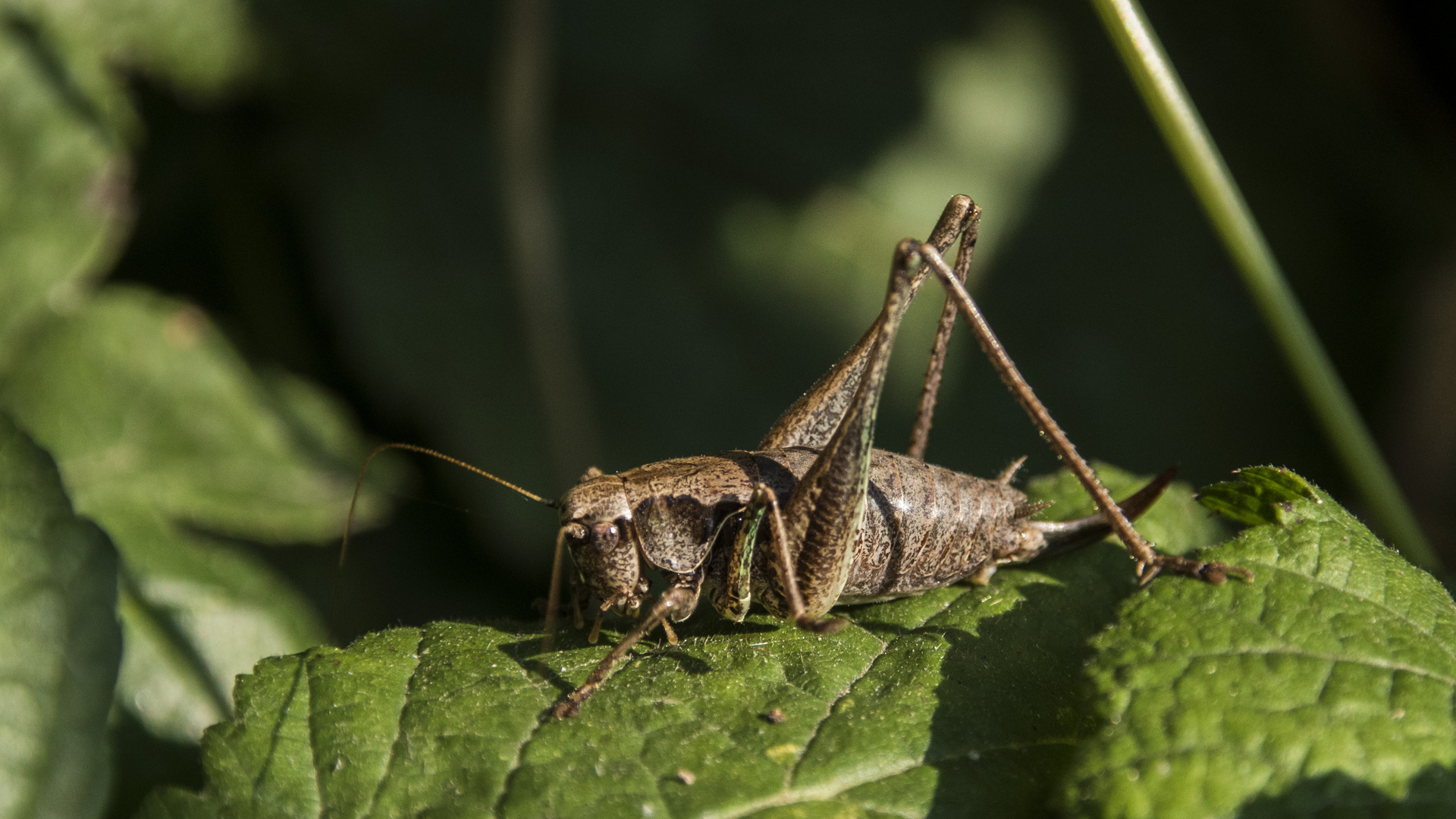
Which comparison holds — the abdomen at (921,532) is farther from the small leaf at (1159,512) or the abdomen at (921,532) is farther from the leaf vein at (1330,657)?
the leaf vein at (1330,657)

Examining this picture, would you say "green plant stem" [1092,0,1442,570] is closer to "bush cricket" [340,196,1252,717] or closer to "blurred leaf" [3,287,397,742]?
"bush cricket" [340,196,1252,717]

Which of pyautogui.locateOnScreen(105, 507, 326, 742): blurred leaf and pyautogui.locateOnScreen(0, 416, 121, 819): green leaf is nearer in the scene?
pyautogui.locateOnScreen(0, 416, 121, 819): green leaf

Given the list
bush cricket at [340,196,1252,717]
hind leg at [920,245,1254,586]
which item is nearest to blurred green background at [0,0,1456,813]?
bush cricket at [340,196,1252,717]

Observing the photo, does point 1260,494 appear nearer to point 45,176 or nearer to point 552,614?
point 552,614

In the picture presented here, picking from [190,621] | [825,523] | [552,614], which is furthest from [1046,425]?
[190,621]

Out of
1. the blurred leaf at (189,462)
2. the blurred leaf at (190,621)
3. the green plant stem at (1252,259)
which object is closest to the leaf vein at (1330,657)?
the green plant stem at (1252,259)

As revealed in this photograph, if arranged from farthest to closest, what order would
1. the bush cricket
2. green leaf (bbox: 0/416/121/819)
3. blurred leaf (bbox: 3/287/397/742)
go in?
blurred leaf (bbox: 3/287/397/742)
the bush cricket
green leaf (bbox: 0/416/121/819)

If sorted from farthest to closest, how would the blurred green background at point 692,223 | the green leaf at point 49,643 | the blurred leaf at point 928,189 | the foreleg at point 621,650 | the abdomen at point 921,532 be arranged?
the blurred leaf at point 928,189 → the blurred green background at point 692,223 → the abdomen at point 921,532 → the foreleg at point 621,650 → the green leaf at point 49,643
